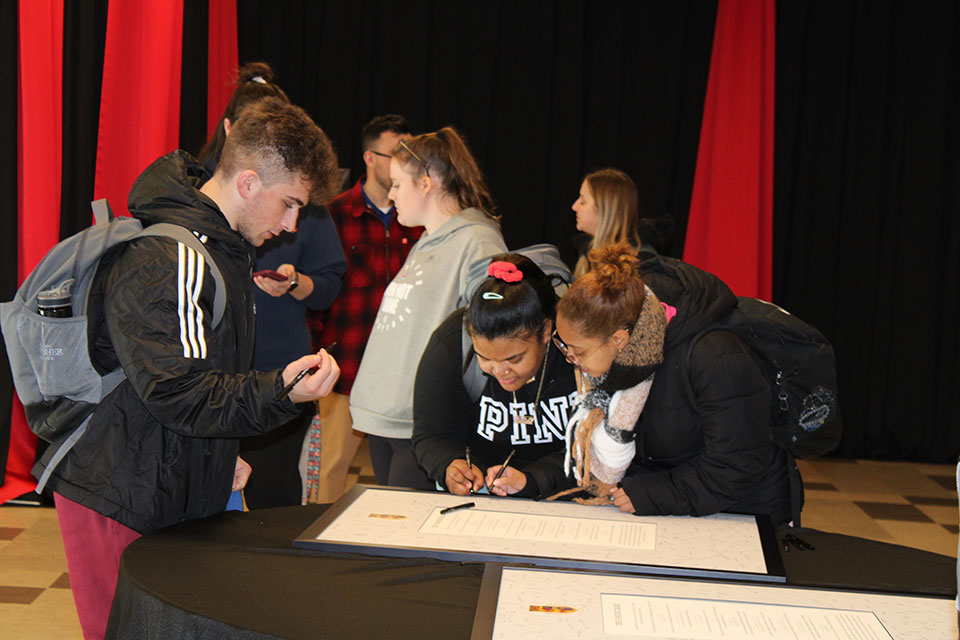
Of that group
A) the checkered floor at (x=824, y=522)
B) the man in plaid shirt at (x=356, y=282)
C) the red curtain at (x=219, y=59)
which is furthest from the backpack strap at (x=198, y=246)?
the red curtain at (x=219, y=59)

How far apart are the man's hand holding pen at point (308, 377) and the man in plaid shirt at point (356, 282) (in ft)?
5.94

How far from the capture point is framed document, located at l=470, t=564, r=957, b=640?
Answer: 1228mm

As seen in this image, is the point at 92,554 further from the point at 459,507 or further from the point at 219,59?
the point at 219,59

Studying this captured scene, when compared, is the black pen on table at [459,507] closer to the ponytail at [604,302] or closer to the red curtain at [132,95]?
the ponytail at [604,302]

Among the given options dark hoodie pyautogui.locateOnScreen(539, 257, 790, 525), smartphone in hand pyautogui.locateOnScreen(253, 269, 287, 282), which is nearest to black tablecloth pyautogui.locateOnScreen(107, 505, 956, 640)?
dark hoodie pyautogui.locateOnScreen(539, 257, 790, 525)

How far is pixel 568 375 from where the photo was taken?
2.07 m

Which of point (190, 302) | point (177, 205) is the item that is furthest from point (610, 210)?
point (190, 302)

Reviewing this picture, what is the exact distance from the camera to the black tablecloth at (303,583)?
1.23m

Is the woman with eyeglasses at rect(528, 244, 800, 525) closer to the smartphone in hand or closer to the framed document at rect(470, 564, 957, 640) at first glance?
the framed document at rect(470, 564, 957, 640)

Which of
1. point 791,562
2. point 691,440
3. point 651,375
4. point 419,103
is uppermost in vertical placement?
point 419,103

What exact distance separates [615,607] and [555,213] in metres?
4.49

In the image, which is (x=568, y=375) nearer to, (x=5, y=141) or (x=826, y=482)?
(x=5, y=141)

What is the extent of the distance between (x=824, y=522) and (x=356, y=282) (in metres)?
2.46

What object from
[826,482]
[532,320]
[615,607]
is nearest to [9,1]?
[532,320]
